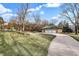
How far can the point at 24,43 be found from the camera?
136 cm

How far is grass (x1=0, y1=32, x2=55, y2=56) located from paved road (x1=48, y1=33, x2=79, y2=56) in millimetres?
37

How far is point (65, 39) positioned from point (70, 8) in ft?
0.75

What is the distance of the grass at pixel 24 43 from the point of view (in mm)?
1342

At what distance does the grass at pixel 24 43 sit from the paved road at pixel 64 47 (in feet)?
0.12

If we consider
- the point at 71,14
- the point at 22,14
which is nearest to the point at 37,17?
the point at 22,14

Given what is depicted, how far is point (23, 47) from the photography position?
135cm

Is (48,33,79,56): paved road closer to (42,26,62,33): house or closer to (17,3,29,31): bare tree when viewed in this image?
(42,26,62,33): house

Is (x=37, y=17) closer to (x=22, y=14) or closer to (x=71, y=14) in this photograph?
(x=22, y=14)

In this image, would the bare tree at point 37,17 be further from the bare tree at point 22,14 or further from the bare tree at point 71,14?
the bare tree at point 71,14

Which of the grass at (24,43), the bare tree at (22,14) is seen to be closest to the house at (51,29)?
the grass at (24,43)

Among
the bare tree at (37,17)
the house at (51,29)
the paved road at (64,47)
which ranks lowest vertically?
the paved road at (64,47)

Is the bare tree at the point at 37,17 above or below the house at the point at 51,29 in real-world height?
above

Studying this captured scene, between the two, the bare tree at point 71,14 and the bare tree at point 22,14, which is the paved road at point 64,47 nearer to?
the bare tree at point 71,14

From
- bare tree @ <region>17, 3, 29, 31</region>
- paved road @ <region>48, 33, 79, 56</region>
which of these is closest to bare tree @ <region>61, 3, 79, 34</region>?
paved road @ <region>48, 33, 79, 56</region>
